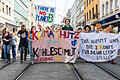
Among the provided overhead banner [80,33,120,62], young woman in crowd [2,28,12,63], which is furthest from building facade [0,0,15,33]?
overhead banner [80,33,120,62]

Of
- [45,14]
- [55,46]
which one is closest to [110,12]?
[45,14]

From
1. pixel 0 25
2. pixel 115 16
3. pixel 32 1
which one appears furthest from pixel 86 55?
pixel 32 1

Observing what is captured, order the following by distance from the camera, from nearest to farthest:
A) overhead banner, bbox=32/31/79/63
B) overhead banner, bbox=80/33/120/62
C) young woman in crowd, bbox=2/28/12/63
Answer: overhead banner, bbox=32/31/79/63 → overhead banner, bbox=80/33/120/62 → young woman in crowd, bbox=2/28/12/63

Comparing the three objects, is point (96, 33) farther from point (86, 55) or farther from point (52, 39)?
A: point (52, 39)

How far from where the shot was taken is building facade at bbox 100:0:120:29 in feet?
73.2

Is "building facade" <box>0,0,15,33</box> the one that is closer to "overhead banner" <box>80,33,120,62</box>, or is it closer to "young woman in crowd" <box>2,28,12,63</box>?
"young woman in crowd" <box>2,28,12,63</box>

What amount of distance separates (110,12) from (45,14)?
15444mm

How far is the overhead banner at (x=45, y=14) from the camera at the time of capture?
12.0 metres

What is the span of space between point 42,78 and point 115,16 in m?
18.6

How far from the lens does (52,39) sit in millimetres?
8438

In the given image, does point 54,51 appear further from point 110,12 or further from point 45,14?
point 110,12

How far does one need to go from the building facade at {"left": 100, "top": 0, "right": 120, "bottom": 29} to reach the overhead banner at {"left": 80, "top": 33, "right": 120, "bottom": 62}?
13672mm

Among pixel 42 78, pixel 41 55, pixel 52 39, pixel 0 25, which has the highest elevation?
pixel 0 25

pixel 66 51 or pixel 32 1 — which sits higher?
pixel 32 1
